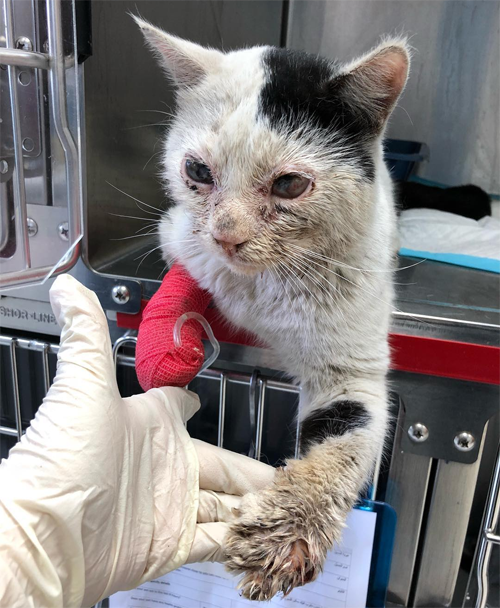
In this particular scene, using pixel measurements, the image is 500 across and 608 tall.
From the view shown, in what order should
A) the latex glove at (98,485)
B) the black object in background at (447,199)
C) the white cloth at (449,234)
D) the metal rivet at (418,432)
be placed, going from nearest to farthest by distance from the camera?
the latex glove at (98,485) → the metal rivet at (418,432) → the white cloth at (449,234) → the black object in background at (447,199)

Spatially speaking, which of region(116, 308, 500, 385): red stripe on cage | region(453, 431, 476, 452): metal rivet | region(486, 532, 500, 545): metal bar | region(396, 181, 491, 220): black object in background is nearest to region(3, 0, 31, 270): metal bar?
region(116, 308, 500, 385): red stripe on cage

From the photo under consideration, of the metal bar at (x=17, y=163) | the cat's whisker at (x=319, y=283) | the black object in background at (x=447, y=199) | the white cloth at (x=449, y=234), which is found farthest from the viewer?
the black object in background at (x=447, y=199)

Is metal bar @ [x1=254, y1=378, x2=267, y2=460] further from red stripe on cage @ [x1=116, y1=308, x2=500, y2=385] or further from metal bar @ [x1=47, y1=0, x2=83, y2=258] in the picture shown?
metal bar @ [x1=47, y1=0, x2=83, y2=258]

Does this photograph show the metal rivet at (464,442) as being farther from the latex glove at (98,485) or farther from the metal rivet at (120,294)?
the metal rivet at (120,294)

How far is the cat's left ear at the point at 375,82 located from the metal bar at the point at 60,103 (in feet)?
1.40

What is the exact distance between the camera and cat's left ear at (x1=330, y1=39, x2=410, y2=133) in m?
0.73

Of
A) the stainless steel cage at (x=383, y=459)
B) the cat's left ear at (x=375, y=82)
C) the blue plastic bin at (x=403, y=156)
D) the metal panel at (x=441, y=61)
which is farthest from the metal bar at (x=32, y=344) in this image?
the metal panel at (x=441, y=61)

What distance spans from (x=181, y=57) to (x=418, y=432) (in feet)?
2.68

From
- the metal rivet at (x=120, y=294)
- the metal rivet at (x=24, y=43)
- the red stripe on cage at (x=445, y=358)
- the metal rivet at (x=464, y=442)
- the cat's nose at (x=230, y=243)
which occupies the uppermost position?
the metal rivet at (x=24, y=43)

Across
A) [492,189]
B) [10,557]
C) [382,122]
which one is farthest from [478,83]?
[10,557]

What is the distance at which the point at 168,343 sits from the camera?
839 mm

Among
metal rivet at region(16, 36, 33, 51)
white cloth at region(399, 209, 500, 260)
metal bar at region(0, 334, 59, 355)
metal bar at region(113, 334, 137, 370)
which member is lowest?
metal bar at region(0, 334, 59, 355)

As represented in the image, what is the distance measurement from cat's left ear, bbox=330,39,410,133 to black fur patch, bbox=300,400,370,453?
515mm

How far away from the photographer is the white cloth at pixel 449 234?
1.43 metres
